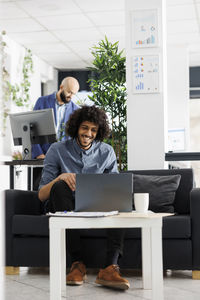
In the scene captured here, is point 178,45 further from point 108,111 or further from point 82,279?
point 82,279

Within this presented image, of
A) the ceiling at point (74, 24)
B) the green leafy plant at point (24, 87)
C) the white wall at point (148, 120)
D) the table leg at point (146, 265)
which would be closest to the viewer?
the table leg at point (146, 265)

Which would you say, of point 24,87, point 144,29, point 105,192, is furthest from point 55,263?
point 24,87

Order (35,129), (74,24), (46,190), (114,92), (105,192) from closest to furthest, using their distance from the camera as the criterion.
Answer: (105,192)
(46,190)
(114,92)
(35,129)
(74,24)

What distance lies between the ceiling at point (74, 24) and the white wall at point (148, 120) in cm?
179

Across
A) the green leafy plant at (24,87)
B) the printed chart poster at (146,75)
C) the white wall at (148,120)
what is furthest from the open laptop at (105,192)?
the green leafy plant at (24,87)

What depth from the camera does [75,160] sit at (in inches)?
122

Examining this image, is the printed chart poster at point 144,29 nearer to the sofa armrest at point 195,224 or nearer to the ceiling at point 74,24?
the sofa armrest at point 195,224

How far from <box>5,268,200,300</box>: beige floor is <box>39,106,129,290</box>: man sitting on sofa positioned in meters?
0.16

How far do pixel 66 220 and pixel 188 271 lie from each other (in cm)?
142

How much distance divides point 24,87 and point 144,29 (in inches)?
151

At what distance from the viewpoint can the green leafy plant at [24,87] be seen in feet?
23.6

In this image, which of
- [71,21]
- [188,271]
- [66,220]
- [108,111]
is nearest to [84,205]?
[66,220]

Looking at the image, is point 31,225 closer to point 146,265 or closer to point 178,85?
point 146,265

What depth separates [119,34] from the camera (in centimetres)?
708
